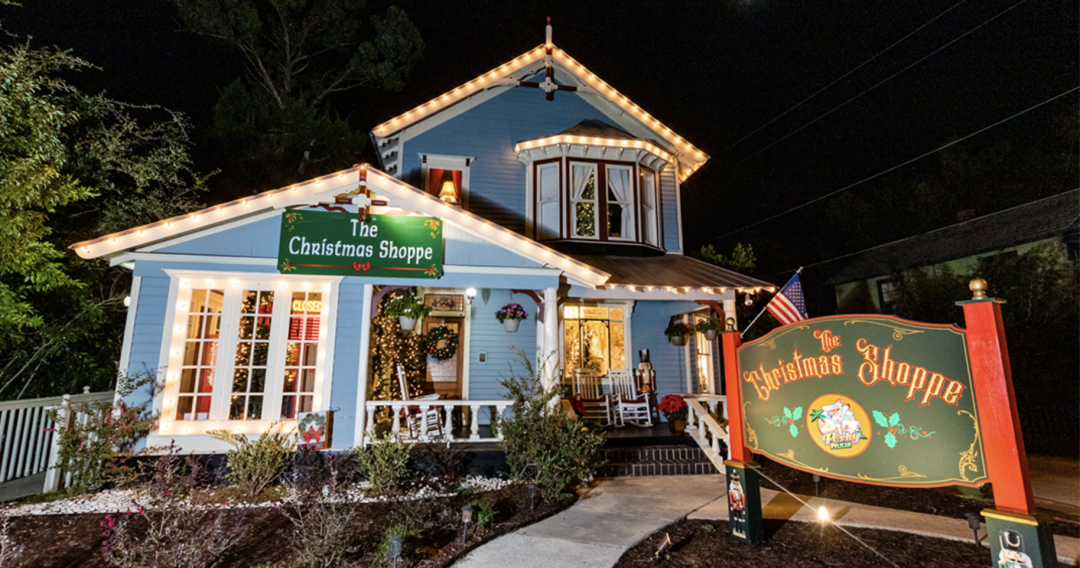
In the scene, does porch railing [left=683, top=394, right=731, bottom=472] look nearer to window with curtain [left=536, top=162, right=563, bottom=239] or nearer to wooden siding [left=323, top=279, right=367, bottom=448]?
window with curtain [left=536, top=162, right=563, bottom=239]

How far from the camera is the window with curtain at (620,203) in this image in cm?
1041

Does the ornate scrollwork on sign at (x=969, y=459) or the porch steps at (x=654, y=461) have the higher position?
the ornate scrollwork on sign at (x=969, y=459)

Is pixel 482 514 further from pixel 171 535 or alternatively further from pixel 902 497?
pixel 902 497

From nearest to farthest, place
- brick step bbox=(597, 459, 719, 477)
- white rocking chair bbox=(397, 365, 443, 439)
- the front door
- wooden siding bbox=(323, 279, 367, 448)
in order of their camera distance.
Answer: wooden siding bbox=(323, 279, 367, 448) < white rocking chair bbox=(397, 365, 443, 439) < brick step bbox=(597, 459, 719, 477) < the front door

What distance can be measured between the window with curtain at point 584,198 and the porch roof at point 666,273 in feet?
2.54

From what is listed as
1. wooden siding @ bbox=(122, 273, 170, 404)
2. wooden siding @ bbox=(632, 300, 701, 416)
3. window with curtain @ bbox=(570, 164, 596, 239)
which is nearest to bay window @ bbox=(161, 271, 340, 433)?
wooden siding @ bbox=(122, 273, 170, 404)

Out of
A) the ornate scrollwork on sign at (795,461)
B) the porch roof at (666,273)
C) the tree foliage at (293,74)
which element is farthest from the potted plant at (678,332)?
the tree foliage at (293,74)

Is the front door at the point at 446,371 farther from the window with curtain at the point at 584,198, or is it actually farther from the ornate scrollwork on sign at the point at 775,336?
the ornate scrollwork on sign at the point at 775,336

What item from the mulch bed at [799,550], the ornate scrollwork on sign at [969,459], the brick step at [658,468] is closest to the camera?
the ornate scrollwork on sign at [969,459]

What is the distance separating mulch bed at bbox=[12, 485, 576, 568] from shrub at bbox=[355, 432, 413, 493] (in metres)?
Result: 0.39

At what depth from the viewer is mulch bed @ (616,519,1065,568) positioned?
4.12 metres

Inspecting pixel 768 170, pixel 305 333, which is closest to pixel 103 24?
pixel 305 333

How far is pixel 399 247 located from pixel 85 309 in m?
5.93

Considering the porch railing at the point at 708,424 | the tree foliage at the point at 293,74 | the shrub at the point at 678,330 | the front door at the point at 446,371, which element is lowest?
the porch railing at the point at 708,424
